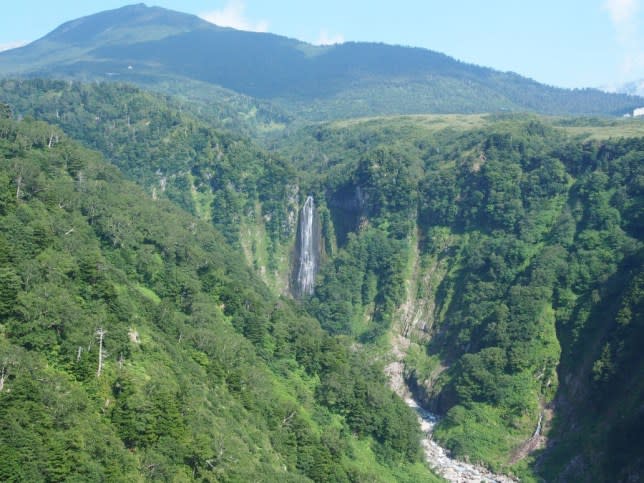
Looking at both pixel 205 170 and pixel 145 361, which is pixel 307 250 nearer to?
pixel 205 170

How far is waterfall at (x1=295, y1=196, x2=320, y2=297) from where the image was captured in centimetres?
13075

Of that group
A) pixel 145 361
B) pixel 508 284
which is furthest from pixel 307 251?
pixel 145 361

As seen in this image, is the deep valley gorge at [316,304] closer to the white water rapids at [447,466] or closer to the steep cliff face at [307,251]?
the white water rapids at [447,466]

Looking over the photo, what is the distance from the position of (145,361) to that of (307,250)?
8550 centimetres

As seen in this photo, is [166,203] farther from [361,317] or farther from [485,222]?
[485,222]

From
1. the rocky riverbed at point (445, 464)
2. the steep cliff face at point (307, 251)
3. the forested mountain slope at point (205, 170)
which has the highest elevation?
the forested mountain slope at point (205, 170)

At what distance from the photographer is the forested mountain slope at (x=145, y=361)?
39.2 m

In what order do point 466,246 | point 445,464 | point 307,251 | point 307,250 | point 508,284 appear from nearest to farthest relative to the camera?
point 445,464 < point 508,284 < point 466,246 < point 307,251 < point 307,250

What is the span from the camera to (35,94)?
542 ft

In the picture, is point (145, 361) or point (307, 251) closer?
point (145, 361)

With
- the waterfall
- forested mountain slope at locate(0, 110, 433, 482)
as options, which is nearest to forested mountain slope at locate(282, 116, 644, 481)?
the waterfall

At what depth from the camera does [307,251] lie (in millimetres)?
134625

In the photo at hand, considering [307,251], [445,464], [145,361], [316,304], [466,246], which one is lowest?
[445,464]

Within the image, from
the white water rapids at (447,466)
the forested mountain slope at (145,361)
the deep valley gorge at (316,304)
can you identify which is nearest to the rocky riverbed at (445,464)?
the white water rapids at (447,466)
